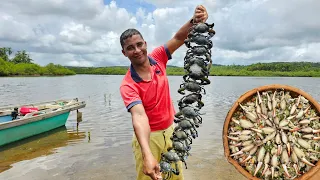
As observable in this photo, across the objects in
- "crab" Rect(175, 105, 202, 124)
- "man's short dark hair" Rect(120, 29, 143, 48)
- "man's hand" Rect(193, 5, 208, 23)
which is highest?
"man's hand" Rect(193, 5, 208, 23)

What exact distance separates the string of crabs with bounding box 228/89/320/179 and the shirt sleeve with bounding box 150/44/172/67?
1.36 meters

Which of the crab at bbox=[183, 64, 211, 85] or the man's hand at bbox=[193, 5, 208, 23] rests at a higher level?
the man's hand at bbox=[193, 5, 208, 23]

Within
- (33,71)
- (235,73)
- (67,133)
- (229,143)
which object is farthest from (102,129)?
(235,73)

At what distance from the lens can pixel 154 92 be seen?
3361mm

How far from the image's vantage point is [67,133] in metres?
14.4

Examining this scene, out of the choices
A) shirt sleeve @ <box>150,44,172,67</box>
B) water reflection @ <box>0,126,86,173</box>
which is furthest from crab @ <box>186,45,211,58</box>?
water reflection @ <box>0,126,86,173</box>

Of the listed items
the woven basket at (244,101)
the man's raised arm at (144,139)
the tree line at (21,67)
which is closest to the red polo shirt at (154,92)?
the man's raised arm at (144,139)

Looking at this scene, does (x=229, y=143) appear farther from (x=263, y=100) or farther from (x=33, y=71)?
(x=33, y=71)

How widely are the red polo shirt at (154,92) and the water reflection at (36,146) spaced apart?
7595 mm

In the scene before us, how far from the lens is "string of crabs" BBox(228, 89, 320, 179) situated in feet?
8.47

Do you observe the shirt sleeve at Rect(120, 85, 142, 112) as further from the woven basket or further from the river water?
the river water

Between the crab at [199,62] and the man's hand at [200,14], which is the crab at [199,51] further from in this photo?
the man's hand at [200,14]

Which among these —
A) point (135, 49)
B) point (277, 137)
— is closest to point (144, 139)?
point (135, 49)

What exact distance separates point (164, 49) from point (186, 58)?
95cm
